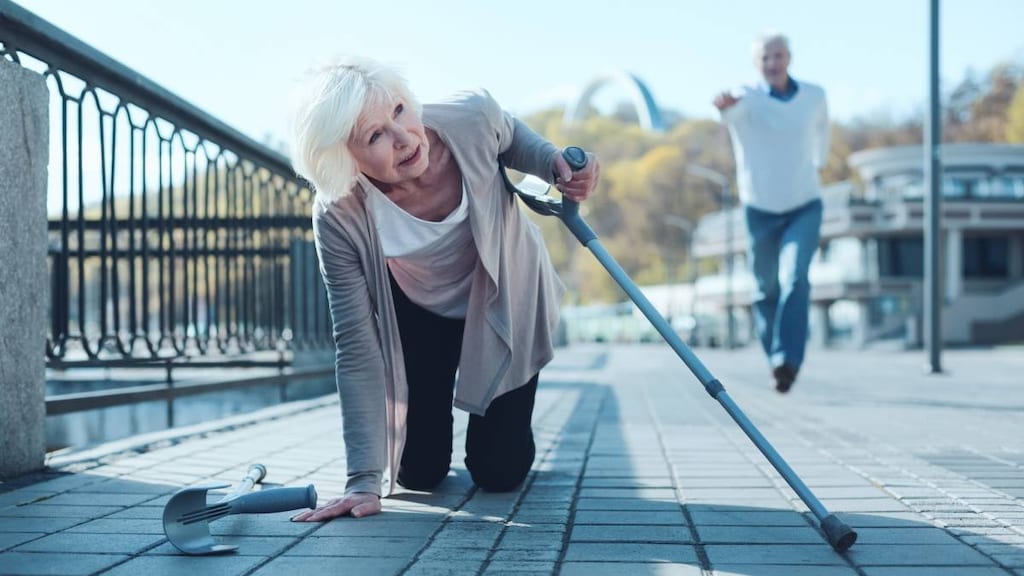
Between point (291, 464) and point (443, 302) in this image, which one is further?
point (291, 464)

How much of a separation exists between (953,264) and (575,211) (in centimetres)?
4929

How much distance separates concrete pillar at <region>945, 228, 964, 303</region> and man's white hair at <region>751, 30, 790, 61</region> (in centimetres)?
4500

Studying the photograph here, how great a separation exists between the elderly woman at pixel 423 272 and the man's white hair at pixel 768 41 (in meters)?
3.75

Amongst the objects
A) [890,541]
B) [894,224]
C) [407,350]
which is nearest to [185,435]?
[407,350]

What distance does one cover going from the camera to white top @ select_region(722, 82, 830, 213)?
7.38 meters

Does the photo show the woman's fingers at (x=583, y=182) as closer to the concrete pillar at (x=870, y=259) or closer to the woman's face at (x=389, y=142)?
the woman's face at (x=389, y=142)

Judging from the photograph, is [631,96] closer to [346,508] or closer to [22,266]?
[22,266]

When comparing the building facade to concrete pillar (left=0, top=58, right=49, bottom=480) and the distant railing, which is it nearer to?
the distant railing

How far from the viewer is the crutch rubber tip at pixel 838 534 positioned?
290cm

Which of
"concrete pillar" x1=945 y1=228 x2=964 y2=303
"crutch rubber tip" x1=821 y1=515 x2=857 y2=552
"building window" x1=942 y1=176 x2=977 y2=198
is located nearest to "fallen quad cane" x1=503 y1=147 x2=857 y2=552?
"crutch rubber tip" x1=821 y1=515 x2=857 y2=552

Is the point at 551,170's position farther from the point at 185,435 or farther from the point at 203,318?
the point at 203,318

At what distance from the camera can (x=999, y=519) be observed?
10.9ft

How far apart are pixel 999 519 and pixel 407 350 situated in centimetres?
192

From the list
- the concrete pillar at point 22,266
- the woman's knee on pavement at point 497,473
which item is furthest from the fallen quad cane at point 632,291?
the concrete pillar at point 22,266
